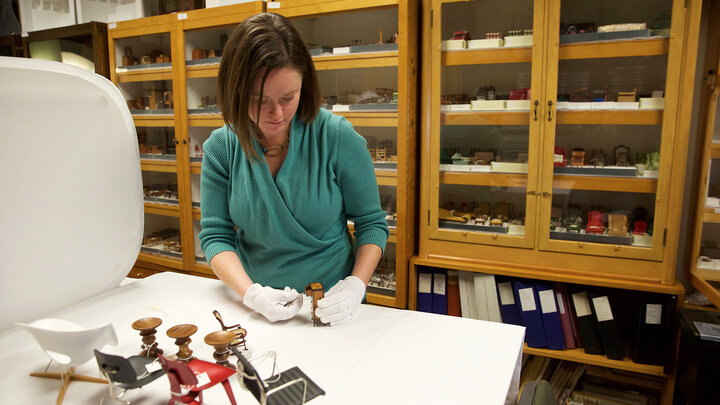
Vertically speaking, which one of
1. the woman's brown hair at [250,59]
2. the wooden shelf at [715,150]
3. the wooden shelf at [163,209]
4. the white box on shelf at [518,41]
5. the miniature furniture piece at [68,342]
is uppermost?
the white box on shelf at [518,41]

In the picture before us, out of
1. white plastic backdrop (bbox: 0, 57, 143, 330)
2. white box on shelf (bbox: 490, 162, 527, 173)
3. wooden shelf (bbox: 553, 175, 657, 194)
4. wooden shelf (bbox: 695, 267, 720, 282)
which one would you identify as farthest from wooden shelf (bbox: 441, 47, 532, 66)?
white plastic backdrop (bbox: 0, 57, 143, 330)

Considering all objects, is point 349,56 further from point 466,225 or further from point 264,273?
point 264,273

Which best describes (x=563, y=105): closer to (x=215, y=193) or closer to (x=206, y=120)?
(x=215, y=193)

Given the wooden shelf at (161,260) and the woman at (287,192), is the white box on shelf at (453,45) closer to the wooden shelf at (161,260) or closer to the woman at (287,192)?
the woman at (287,192)

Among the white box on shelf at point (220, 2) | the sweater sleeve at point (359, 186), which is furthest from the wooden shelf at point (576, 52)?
the white box on shelf at point (220, 2)

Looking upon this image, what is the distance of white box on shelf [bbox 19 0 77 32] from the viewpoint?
3.57m

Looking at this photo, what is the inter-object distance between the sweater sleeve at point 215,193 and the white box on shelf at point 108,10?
8.73 feet

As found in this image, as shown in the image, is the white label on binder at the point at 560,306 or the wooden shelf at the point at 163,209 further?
the wooden shelf at the point at 163,209

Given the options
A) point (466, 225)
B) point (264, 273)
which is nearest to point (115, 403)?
point (264, 273)

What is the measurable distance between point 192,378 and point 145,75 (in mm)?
3255

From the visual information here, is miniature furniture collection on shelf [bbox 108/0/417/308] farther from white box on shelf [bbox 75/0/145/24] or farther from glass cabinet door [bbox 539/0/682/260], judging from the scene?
glass cabinet door [bbox 539/0/682/260]

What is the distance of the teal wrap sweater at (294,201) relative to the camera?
4.43 feet

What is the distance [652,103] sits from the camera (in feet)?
7.15

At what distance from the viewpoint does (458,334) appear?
1.10 meters
